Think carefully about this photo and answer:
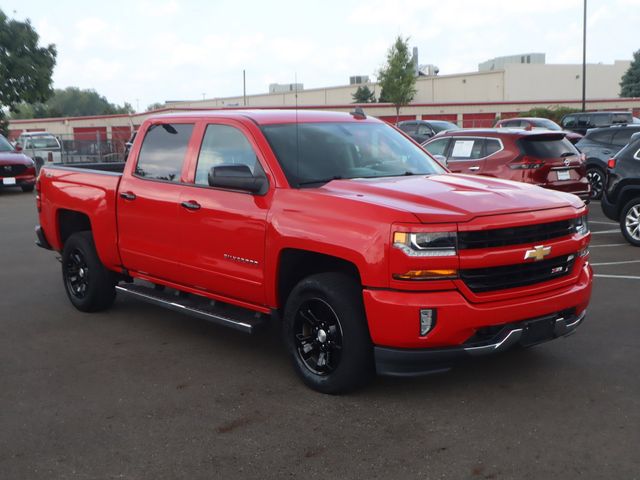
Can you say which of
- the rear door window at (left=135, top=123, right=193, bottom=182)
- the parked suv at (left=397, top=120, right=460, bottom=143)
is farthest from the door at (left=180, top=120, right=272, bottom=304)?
the parked suv at (left=397, top=120, right=460, bottom=143)

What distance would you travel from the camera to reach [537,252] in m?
4.92

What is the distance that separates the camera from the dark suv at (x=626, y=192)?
11.0 m

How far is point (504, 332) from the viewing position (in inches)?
188

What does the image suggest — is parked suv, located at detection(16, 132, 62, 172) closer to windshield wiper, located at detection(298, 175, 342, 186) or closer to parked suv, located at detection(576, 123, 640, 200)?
parked suv, located at detection(576, 123, 640, 200)

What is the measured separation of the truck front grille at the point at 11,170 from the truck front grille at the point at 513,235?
19.1 meters

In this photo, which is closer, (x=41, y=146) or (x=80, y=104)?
(x=41, y=146)

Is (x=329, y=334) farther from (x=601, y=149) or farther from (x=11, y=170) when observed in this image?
(x=11, y=170)

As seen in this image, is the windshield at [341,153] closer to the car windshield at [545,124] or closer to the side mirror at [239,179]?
the side mirror at [239,179]

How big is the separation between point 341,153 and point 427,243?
1582mm

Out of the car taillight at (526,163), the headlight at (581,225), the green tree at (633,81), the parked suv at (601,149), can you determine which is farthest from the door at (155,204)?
the green tree at (633,81)

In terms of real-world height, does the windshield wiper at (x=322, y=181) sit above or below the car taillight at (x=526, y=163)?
below

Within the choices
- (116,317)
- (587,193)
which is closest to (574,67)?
(587,193)

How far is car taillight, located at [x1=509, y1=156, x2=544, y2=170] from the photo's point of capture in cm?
1219

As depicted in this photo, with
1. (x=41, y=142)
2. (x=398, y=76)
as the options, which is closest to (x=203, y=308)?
(x=41, y=142)
